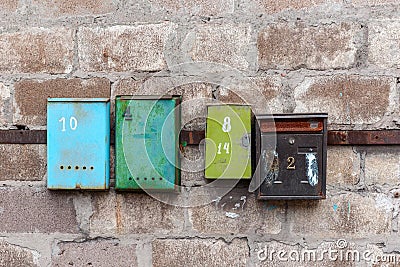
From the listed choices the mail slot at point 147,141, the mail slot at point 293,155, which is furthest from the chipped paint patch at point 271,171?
the mail slot at point 147,141

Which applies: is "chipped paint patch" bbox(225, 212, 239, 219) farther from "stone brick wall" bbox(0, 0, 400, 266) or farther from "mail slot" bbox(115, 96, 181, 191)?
"mail slot" bbox(115, 96, 181, 191)

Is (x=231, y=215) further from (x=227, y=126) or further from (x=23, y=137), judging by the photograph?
(x=23, y=137)

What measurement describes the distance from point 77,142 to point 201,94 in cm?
40

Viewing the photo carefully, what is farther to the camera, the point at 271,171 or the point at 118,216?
the point at 118,216

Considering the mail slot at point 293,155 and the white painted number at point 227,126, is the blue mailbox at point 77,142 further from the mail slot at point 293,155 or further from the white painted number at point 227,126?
the mail slot at point 293,155

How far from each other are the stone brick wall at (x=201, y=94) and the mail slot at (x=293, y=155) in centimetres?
9

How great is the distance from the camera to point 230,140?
1553 mm

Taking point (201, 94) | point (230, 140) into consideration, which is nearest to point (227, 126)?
point (230, 140)

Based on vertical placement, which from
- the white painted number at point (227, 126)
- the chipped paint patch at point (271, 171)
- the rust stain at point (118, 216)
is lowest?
the rust stain at point (118, 216)

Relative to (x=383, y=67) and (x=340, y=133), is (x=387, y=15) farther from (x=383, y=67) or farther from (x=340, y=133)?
(x=340, y=133)

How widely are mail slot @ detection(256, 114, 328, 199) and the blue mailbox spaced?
1.53 ft

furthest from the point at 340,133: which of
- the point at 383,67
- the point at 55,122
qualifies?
the point at 55,122

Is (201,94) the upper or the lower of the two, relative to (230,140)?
upper

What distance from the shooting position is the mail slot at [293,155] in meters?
1.53
